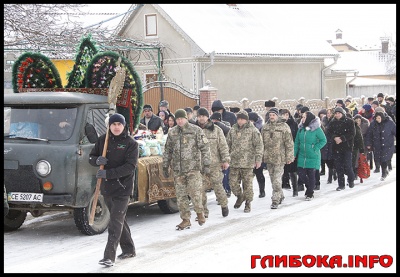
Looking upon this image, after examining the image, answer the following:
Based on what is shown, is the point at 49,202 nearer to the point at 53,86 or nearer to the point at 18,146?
the point at 18,146

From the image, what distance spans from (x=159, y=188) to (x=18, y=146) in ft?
8.18

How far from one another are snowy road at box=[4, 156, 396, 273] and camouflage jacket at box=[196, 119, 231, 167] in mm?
940

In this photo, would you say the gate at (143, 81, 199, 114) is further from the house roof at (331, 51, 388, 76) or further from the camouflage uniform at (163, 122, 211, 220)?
the house roof at (331, 51, 388, 76)

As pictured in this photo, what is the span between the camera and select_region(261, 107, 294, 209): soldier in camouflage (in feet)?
40.2

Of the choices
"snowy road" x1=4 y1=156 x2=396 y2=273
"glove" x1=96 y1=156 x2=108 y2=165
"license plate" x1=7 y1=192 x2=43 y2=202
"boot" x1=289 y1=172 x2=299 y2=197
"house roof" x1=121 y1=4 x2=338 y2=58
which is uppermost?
"house roof" x1=121 y1=4 x2=338 y2=58

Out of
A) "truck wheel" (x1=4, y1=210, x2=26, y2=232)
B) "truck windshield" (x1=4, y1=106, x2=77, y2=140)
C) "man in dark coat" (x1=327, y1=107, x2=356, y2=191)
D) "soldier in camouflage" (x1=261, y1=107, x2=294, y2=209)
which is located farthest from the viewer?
"man in dark coat" (x1=327, y1=107, x2=356, y2=191)

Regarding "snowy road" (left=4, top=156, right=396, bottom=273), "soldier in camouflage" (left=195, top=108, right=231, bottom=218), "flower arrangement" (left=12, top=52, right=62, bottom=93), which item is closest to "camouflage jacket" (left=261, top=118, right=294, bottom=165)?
"snowy road" (left=4, top=156, right=396, bottom=273)

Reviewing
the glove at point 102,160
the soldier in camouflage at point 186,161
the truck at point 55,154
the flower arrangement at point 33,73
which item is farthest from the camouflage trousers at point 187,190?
the flower arrangement at point 33,73

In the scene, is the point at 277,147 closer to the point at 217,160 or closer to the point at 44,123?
the point at 217,160

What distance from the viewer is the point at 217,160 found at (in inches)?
447

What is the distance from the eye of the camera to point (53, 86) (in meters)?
11.4

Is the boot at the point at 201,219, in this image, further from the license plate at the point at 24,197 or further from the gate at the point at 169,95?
the gate at the point at 169,95

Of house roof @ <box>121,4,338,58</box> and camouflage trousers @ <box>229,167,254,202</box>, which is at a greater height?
house roof @ <box>121,4,338,58</box>

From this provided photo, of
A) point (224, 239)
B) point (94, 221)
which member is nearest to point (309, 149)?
point (224, 239)
